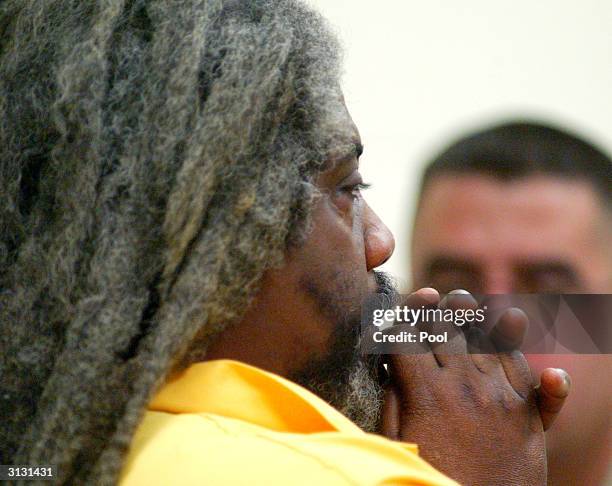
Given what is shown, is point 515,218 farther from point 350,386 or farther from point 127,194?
point 127,194

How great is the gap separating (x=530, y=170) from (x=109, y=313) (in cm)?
163

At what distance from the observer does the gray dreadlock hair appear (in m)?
0.96

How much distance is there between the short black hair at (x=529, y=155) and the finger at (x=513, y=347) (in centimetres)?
123

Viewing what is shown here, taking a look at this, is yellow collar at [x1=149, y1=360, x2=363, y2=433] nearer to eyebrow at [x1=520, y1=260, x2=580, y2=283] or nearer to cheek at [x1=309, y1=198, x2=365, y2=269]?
cheek at [x1=309, y1=198, x2=365, y2=269]

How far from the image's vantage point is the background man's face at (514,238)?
212 cm

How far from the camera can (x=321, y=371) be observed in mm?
1138

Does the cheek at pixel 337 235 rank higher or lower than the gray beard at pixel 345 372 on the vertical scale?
higher

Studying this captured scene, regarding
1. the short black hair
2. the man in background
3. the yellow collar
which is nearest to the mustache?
the yellow collar

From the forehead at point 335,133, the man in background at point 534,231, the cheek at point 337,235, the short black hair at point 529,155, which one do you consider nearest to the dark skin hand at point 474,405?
the cheek at point 337,235

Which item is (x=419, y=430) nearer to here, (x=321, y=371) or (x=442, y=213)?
(x=321, y=371)

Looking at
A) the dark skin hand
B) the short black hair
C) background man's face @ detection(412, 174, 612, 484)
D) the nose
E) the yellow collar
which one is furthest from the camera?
the short black hair

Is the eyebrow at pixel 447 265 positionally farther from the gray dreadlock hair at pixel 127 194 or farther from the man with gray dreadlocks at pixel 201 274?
the gray dreadlock hair at pixel 127 194

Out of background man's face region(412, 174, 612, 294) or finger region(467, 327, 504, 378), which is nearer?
finger region(467, 327, 504, 378)

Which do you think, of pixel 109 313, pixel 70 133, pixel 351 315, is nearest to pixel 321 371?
pixel 351 315
